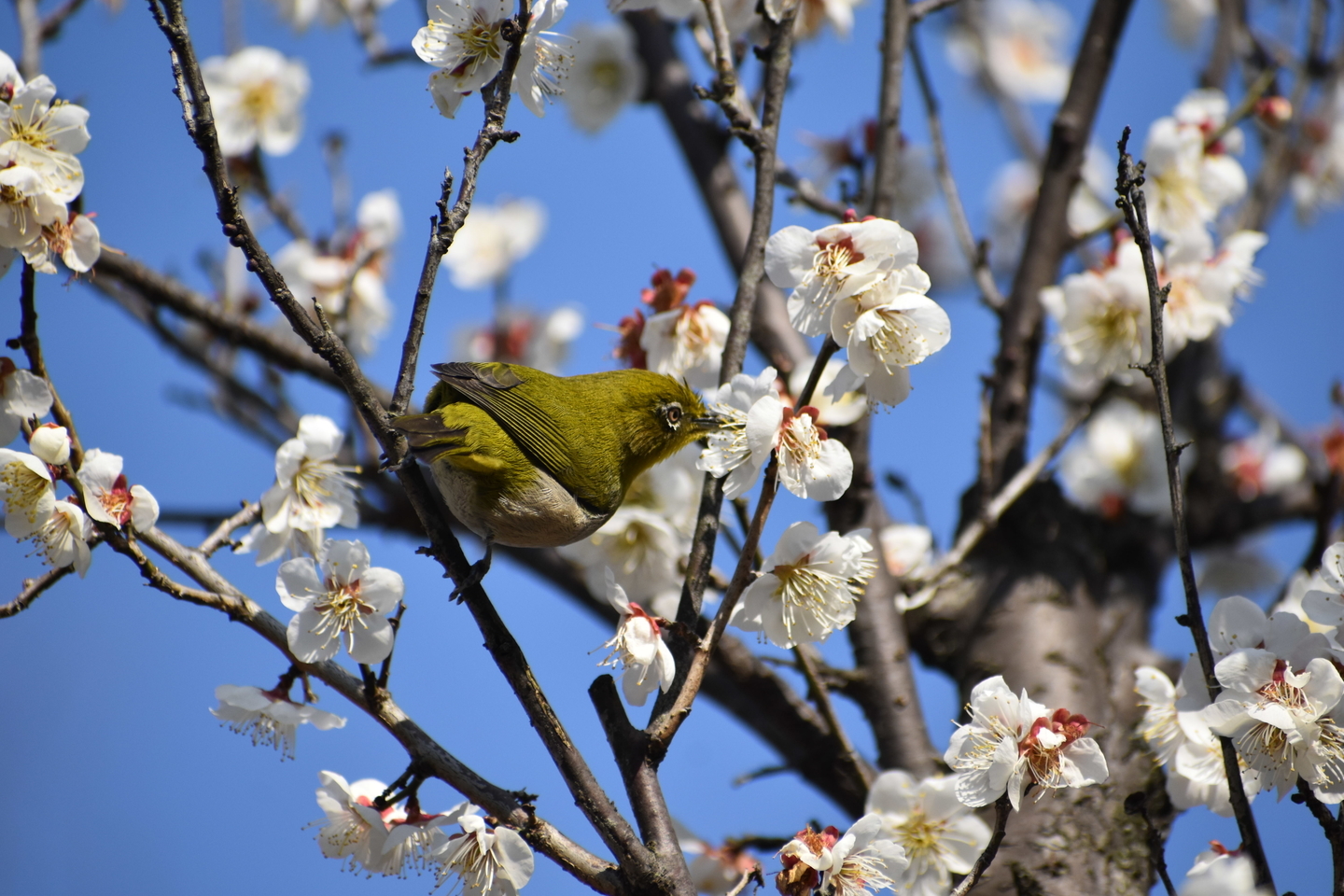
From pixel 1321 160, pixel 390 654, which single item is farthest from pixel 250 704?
pixel 1321 160

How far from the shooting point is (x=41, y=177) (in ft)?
7.47

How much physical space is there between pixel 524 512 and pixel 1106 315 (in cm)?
210

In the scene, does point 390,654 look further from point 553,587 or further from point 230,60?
point 230,60

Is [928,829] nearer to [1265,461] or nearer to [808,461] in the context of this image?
[808,461]

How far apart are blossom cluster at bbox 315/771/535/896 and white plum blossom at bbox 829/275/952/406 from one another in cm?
119

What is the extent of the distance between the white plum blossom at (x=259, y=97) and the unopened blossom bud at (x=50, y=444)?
2952 mm

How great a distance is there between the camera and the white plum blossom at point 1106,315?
3.48 m

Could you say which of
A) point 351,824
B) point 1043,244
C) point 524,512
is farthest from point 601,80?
point 351,824

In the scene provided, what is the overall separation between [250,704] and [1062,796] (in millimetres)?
2234

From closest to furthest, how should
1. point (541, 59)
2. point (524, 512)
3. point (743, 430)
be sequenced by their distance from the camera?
point (743, 430) → point (541, 59) → point (524, 512)

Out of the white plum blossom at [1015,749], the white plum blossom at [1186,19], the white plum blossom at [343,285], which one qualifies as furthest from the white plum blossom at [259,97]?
the white plum blossom at [1186,19]

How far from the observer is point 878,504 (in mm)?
3830

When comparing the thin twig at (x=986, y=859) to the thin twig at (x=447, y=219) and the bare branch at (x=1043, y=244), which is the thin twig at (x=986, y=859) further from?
the bare branch at (x=1043, y=244)

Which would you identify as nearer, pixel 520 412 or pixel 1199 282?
pixel 520 412
